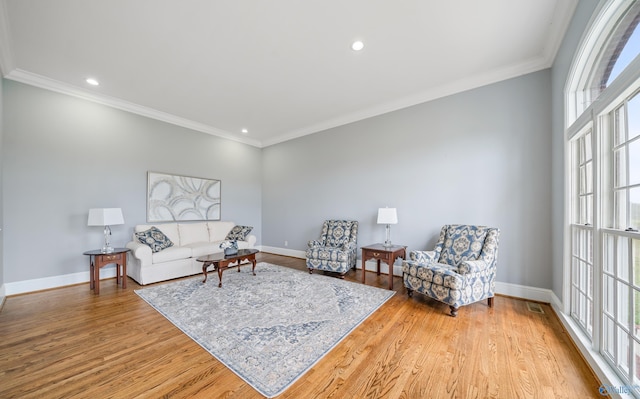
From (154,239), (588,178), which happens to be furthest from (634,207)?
(154,239)

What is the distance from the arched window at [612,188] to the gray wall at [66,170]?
5959 mm

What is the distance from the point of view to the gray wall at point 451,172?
301 centimetres

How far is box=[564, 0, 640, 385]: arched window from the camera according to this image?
57.2 inches

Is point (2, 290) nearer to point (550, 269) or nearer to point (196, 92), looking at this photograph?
point (196, 92)

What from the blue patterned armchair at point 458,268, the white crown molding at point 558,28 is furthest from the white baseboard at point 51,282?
the white crown molding at point 558,28

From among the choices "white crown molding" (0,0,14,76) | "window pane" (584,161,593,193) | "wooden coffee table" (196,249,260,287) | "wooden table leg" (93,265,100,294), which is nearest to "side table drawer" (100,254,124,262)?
"wooden table leg" (93,265,100,294)

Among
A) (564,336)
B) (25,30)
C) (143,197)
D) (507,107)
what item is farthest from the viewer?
(143,197)

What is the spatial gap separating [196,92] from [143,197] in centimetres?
223

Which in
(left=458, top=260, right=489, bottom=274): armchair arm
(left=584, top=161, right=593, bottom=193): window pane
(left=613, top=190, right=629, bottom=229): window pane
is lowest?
(left=458, top=260, right=489, bottom=274): armchair arm

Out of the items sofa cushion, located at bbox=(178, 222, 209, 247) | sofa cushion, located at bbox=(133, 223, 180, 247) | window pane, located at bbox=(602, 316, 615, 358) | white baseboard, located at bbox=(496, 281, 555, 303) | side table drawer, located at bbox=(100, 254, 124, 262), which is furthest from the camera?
sofa cushion, located at bbox=(178, 222, 209, 247)

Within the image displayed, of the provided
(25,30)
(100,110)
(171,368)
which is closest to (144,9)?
(25,30)

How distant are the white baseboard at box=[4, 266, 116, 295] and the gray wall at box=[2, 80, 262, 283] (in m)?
0.07

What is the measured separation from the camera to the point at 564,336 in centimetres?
216

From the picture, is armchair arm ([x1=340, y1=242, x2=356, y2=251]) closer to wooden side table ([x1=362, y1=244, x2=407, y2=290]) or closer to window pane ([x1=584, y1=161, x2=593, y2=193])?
wooden side table ([x1=362, y1=244, x2=407, y2=290])
